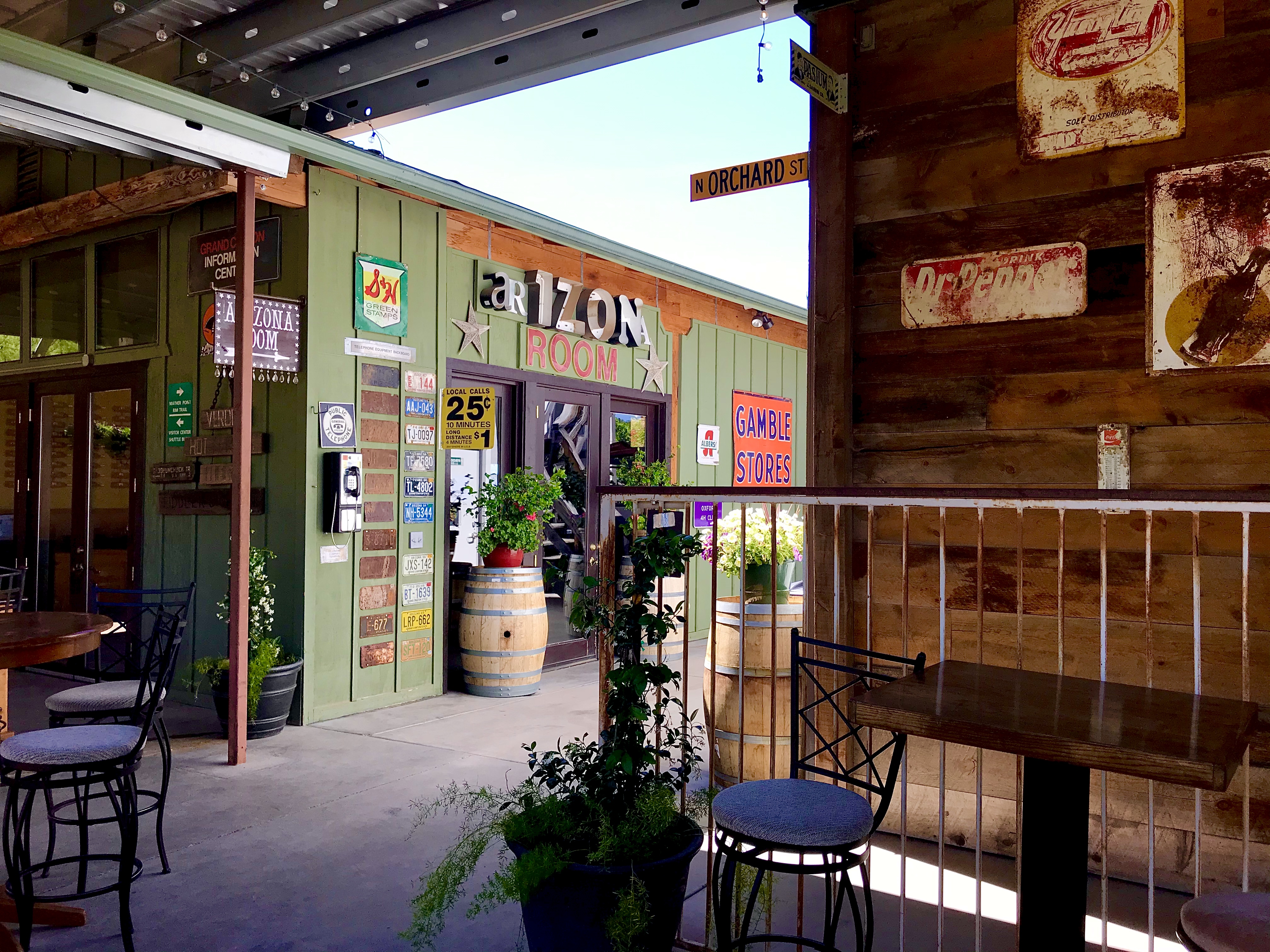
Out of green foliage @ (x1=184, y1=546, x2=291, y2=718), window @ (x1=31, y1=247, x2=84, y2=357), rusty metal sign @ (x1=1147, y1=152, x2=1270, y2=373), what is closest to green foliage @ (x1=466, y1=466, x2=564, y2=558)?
green foliage @ (x1=184, y1=546, x2=291, y2=718)

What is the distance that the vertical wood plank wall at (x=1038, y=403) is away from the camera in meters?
3.21

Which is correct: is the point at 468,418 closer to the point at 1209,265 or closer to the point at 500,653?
the point at 500,653

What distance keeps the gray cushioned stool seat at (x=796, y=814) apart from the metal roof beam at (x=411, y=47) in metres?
3.33

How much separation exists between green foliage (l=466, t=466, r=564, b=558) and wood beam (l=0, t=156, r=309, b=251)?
7.05ft

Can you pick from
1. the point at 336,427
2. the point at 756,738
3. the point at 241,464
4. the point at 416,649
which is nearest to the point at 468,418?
the point at 336,427

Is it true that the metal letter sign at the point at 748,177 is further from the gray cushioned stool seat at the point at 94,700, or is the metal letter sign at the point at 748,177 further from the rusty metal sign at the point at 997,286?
the gray cushioned stool seat at the point at 94,700

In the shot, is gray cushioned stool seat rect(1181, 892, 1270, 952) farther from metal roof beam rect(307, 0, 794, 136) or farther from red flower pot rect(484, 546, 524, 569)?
red flower pot rect(484, 546, 524, 569)

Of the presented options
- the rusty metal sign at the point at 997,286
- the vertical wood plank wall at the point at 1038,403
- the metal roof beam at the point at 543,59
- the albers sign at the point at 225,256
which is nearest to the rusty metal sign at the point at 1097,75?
the vertical wood plank wall at the point at 1038,403

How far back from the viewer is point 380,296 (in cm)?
588

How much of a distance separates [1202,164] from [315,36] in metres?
4.27

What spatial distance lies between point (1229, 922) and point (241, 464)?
439cm

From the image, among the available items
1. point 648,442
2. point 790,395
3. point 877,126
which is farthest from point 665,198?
point 877,126

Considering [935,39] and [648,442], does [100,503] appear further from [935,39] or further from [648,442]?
[935,39]

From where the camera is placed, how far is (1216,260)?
3.23 m
